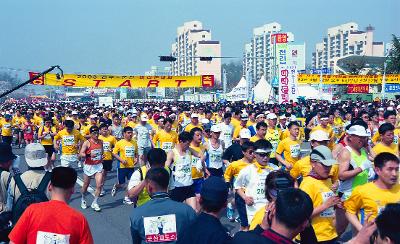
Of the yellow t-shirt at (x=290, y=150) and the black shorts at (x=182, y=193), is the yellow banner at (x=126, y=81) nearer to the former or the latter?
the yellow t-shirt at (x=290, y=150)

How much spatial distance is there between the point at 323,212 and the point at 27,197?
2989 mm

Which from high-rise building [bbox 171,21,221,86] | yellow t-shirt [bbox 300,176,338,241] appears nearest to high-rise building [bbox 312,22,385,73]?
high-rise building [bbox 171,21,221,86]

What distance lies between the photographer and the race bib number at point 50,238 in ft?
12.1

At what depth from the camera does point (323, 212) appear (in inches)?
198

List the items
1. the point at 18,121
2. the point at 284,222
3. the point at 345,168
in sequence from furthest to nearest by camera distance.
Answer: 1. the point at 18,121
2. the point at 345,168
3. the point at 284,222

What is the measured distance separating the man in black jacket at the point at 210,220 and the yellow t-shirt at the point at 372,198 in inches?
66.9

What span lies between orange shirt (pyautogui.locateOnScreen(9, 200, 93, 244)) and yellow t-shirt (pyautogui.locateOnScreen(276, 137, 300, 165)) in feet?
21.1

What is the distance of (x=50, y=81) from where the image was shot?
30.6 metres

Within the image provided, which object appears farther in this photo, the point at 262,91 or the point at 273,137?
the point at 262,91

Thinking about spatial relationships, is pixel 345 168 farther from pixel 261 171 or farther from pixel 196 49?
pixel 196 49

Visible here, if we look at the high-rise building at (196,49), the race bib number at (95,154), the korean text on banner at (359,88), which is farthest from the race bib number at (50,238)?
the high-rise building at (196,49)

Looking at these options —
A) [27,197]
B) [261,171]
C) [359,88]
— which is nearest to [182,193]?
[261,171]

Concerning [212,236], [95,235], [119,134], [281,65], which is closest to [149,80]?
[281,65]

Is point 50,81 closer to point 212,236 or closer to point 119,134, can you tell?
point 119,134
